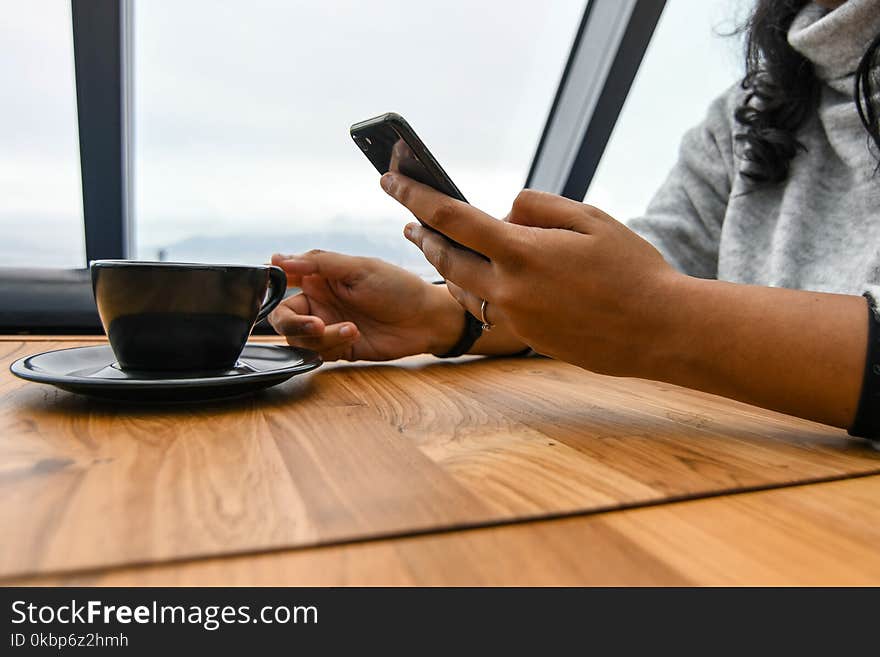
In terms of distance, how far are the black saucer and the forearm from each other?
0.99 ft

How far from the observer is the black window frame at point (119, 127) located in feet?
3.96

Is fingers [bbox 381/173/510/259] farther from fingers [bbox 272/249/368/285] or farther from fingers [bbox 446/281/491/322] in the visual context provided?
fingers [bbox 272/249/368/285]

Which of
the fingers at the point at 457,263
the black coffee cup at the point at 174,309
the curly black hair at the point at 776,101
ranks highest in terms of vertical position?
the curly black hair at the point at 776,101

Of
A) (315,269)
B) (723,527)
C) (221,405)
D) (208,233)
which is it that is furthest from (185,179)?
(723,527)

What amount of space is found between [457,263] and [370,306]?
278 millimetres

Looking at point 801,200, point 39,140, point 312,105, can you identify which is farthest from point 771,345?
point 39,140

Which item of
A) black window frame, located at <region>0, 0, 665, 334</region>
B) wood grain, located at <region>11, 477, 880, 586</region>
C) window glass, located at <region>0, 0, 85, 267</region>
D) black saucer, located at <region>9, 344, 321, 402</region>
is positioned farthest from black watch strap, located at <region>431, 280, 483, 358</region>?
window glass, located at <region>0, 0, 85, 267</region>

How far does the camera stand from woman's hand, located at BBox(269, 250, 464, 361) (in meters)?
0.79

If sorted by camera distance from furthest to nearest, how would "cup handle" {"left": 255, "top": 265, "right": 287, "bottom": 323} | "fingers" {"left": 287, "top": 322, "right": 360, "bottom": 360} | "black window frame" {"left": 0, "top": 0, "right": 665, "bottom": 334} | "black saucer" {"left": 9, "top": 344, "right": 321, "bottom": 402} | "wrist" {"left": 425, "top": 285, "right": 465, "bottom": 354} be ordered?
"black window frame" {"left": 0, "top": 0, "right": 665, "bottom": 334}
"wrist" {"left": 425, "top": 285, "right": 465, "bottom": 354}
"fingers" {"left": 287, "top": 322, "right": 360, "bottom": 360}
"cup handle" {"left": 255, "top": 265, "right": 287, "bottom": 323}
"black saucer" {"left": 9, "top": 344, "right": 321, "bottom": 402}

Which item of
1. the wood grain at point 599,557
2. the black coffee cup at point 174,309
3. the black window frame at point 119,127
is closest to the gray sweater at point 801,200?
the wood grain at point 599,557

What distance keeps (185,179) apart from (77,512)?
1.80 m

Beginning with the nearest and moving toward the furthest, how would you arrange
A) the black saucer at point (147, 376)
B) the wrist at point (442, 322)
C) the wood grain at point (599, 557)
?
the wood grain at point (599, 557) → the black saucer at point (147, 376) → the wrist at point (442, 322)

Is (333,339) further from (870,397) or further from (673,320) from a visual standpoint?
(870,397)

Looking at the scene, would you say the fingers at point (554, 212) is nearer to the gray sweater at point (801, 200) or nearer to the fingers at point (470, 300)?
the fingers at point (470, 300)
